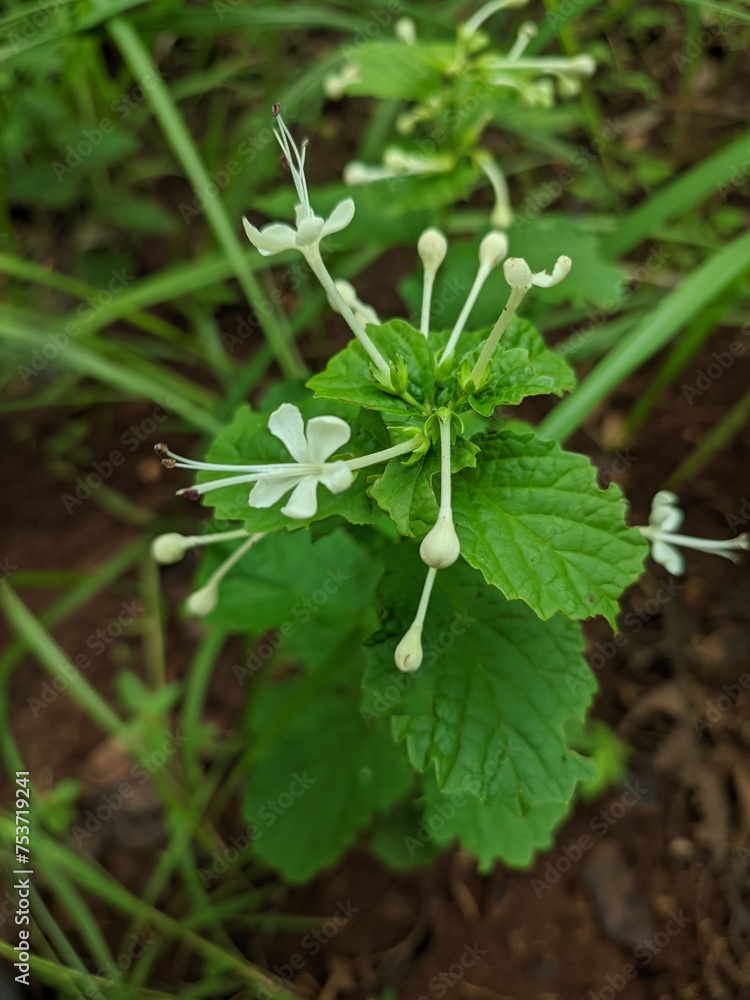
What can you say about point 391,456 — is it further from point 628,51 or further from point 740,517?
point 628,51

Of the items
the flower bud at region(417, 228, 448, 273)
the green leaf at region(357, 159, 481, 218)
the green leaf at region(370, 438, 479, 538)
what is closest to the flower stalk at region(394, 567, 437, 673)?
the green leaf at region(370, 438, 479, 538)

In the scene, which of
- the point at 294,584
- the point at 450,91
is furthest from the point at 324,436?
the point at 450,91

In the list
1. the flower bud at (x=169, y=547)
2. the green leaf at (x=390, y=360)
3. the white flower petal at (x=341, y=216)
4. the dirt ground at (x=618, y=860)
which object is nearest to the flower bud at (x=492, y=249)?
the green leaf at (x=390, y=360)

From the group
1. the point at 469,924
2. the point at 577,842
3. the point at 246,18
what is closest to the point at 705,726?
the point at 577,842

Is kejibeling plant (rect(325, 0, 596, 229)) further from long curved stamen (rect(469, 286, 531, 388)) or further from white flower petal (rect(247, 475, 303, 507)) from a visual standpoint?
white flower petal (rect(247, 475, 303, 507))

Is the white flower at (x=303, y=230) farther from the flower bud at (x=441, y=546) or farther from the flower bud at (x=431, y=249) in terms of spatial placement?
the flower bud at (x=441, y=546)

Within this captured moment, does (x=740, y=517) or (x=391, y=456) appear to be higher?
(x=391, y=456)
